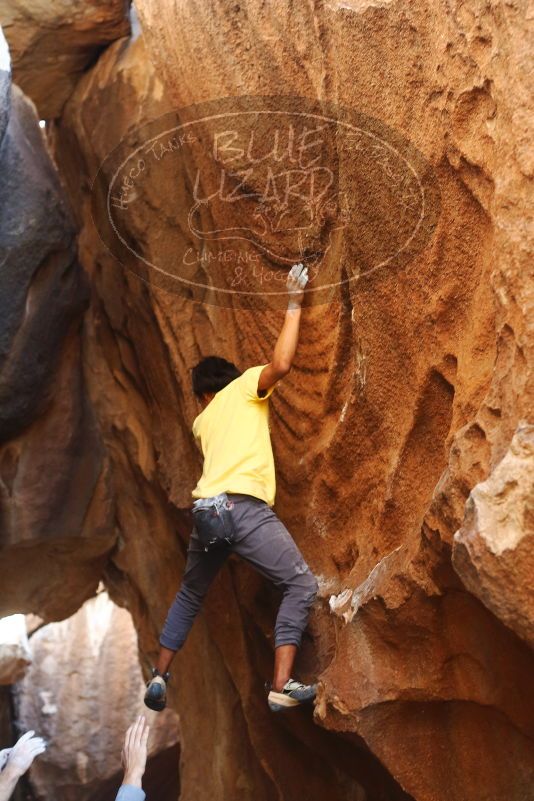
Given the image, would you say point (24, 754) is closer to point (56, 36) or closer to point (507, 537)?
point (507, 537)

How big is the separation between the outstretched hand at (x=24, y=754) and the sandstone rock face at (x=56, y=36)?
3.28 meters

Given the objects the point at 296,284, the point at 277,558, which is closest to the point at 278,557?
the point at 277,558

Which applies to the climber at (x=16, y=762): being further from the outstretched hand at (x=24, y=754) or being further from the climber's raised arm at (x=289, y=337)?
the climber's raised arm at (x=289, y=337)

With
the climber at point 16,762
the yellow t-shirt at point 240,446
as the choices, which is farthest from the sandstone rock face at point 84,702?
the climber at point 16,762

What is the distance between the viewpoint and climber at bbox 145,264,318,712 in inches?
143

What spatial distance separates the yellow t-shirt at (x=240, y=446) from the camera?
3.72 m

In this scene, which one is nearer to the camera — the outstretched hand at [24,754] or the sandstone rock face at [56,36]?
the outstretched hand at [24,754]

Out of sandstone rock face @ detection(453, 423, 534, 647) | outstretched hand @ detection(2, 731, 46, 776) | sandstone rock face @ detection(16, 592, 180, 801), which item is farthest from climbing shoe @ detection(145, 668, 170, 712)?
sandstone rock face @ detection(16, 592, 180, 801)

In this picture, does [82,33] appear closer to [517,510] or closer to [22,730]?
[517,510]

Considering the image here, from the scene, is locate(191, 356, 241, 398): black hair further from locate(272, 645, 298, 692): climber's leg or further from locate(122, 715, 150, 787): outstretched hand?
locate(122, 715, 150, 787): outstretched hand

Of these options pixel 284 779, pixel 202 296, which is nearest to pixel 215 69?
pixel 202 296

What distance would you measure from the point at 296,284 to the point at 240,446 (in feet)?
2.00

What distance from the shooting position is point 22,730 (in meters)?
8.82

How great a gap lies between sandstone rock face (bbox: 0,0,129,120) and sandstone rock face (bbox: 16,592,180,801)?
16.9 ft
